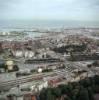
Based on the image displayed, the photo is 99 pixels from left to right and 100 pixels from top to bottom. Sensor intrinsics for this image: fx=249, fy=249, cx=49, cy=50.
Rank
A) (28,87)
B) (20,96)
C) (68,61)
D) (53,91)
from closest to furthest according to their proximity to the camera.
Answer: (20,96) < (53,91) < (28,87) < (68,61)

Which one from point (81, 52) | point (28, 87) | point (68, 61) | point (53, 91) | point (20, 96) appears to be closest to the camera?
point (20, 96)

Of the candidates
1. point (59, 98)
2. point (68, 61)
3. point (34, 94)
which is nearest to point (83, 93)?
point (59, 98)

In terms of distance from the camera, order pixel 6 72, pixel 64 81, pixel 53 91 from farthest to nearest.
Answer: pixel 6 72 → pixel 64 81 → pixel 53 91

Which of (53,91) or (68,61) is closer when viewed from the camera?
(53,91)

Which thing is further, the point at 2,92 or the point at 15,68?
the point at 15,68

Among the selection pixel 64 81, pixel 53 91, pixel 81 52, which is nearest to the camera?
pixel 53 91

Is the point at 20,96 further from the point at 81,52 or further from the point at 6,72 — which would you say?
the point at 81,52

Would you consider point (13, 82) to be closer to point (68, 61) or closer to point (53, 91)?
point (53, 91)

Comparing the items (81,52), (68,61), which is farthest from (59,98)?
(81,52)
